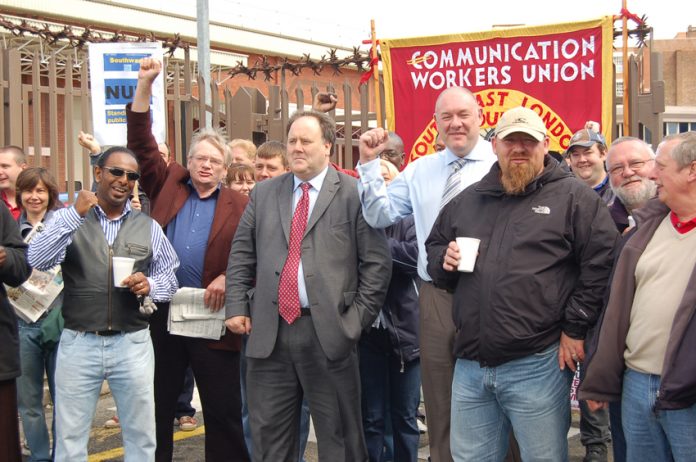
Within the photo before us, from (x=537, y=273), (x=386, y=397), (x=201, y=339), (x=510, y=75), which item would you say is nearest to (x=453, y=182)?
(x=537, y=273)

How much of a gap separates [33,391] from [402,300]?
2499mm

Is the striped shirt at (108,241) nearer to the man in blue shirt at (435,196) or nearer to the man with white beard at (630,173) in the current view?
the man in blue shirt at (435,196)

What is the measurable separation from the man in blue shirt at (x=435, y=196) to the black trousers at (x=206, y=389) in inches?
52.7

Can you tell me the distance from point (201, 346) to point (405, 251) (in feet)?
4.59

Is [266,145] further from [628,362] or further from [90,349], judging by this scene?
[628,362]

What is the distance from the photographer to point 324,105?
5438 mm

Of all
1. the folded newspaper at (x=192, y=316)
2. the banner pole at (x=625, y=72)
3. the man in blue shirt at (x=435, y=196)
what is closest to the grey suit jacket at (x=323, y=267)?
the man in blue shirt at (x=435, y=196)

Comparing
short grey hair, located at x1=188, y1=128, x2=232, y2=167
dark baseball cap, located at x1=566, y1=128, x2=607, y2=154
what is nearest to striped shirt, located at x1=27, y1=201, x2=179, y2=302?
short grey hair, located at x1=188, y1=128, x2=232, y2=167

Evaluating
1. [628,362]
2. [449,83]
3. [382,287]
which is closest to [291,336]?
[382,287]

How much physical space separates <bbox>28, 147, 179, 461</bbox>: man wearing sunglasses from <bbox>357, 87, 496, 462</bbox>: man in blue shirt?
140 centimetres

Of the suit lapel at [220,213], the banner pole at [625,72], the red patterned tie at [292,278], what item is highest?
the banner pole at [625,72]

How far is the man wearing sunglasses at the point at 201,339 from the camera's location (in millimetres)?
5043

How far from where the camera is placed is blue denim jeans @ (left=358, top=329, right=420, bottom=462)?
16.7 feet

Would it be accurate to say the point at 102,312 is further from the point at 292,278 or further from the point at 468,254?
the point at 468,254
